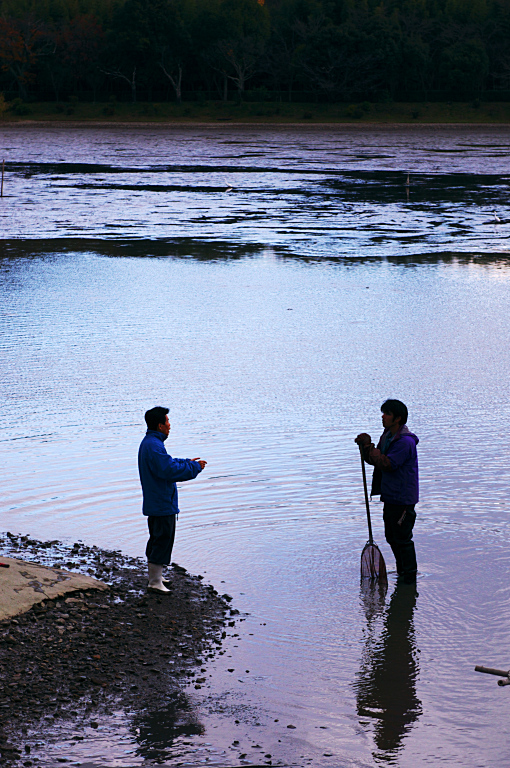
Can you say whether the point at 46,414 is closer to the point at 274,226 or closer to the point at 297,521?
the point at 297,521

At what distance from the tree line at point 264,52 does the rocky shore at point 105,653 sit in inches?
3364

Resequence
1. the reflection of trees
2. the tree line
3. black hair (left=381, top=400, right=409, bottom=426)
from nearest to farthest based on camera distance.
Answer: the reflection of trees
black hair (left=381, top=400, right=409, bottom=426)
the tree line

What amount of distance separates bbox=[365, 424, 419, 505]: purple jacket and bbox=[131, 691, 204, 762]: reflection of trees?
2.06 metres

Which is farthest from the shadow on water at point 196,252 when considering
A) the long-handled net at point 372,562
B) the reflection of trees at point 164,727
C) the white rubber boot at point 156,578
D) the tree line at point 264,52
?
the tree line at point 264,52

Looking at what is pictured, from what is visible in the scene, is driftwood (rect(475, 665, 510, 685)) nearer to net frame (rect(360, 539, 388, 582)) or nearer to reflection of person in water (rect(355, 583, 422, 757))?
reflection of person in water (rect(355, 583, 422, 757))

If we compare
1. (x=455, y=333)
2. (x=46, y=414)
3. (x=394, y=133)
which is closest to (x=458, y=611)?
(x=46, y=414)

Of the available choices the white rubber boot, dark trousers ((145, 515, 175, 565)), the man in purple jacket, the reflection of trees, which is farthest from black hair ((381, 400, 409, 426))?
the reflection of trees

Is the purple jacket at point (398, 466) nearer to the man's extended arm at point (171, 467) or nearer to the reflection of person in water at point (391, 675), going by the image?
the reflection of person in water at point (391, 675)

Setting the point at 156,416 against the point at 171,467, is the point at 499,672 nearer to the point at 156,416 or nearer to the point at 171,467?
the point at 171,467

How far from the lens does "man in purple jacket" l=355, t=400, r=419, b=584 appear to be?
6.41 meters

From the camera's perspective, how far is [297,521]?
7.88 metres

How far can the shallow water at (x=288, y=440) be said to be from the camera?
523cm

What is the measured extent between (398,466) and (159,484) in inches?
60.6

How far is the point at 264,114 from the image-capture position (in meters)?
84.9
